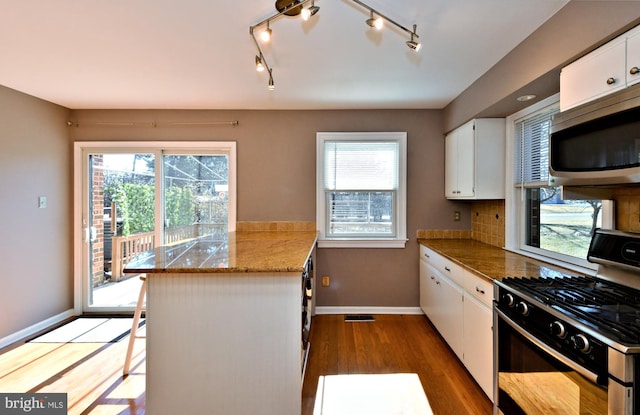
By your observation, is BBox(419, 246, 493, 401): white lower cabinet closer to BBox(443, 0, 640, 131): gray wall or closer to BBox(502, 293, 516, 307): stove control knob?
BBox(502, 293, 516, 307): stove control knob

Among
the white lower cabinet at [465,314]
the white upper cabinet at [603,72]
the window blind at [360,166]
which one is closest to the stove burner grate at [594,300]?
the white lower cabinet at [465,314]

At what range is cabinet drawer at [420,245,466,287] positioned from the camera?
7.39ft

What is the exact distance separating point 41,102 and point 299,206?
9.80ft

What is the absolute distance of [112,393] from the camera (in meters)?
2.07

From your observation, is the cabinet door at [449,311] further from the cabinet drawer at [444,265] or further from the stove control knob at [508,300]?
the stove control knob at [508,300]

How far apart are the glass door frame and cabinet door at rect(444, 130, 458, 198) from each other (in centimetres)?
252

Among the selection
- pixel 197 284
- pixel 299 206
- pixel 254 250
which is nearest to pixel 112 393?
pixel 197 284

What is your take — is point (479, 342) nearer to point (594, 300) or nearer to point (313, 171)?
point (594, 300)

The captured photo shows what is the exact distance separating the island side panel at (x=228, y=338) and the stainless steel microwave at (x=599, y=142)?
1589 mm

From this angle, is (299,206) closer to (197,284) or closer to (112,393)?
(197,284)

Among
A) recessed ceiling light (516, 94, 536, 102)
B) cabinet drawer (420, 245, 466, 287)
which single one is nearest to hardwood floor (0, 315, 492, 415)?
cabinet drawer (420, 245, 466, 287)

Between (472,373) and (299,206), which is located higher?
(299,206)

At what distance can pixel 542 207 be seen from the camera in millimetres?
2369

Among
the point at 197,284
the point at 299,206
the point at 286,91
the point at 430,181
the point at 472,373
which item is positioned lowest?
the point at 472,373
